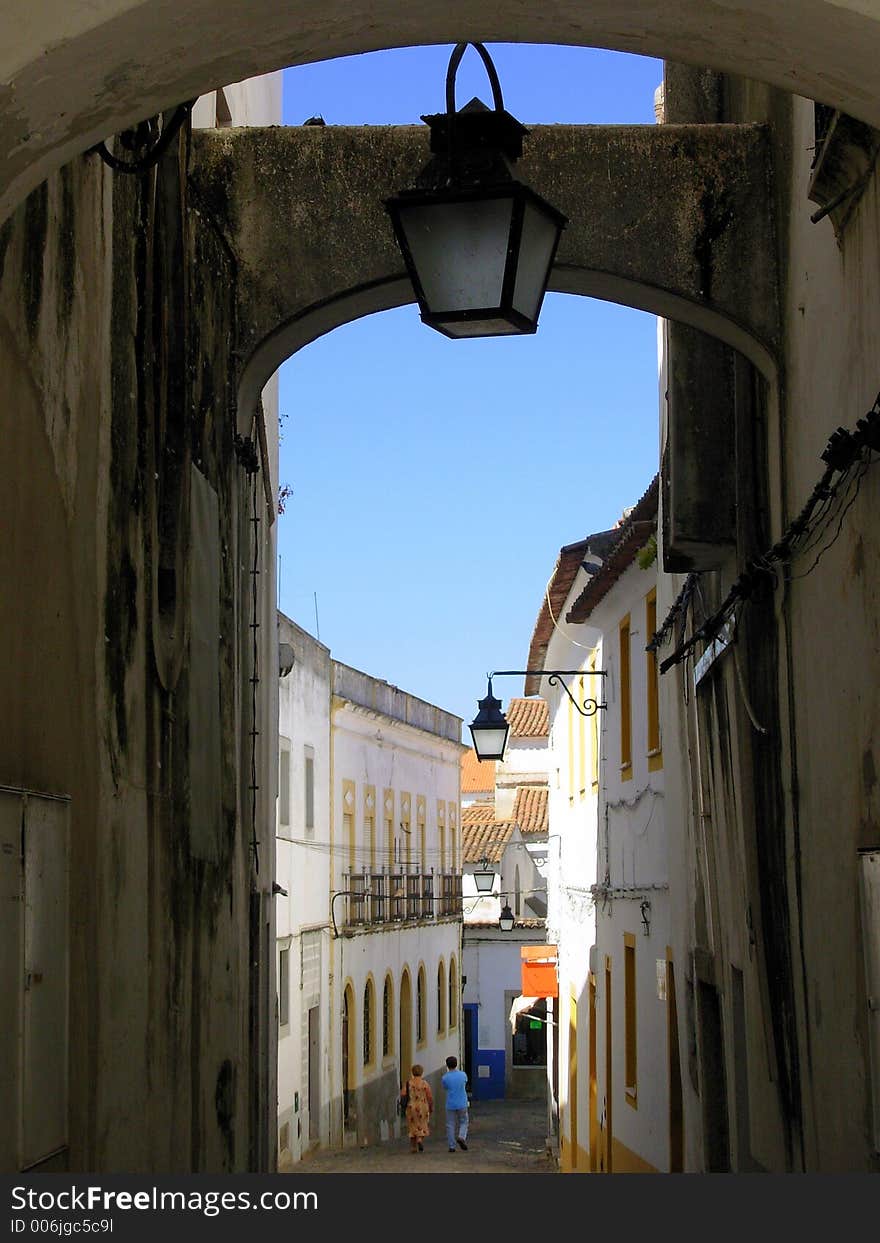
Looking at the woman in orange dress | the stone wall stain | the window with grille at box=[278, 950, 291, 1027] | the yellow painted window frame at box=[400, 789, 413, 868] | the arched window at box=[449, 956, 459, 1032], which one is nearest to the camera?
the stone wall stain

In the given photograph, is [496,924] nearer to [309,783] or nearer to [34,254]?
[309,783]

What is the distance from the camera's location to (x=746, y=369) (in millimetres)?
8742

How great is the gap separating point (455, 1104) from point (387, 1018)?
25.1ft

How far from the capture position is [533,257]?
17.1ft

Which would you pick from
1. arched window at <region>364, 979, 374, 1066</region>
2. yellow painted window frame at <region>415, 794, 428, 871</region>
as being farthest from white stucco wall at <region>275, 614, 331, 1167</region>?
yellow painted window frame at <region>415, 794, 428, 871</region>

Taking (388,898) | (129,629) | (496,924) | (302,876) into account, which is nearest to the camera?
(129,629)

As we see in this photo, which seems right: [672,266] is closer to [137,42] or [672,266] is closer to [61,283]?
[61,283]

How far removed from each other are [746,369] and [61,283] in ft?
14.5

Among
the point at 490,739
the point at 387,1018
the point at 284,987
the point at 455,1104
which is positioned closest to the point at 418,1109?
the point at 455,1104

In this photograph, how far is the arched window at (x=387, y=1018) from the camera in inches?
1372

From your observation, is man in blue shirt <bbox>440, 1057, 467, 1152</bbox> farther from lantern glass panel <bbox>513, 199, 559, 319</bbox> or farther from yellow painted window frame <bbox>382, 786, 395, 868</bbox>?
lantern glass panel <bbox>513, 199, 559, 319</bbox>

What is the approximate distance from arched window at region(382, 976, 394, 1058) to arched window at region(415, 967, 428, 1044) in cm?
276

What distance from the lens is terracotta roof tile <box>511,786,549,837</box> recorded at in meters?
48.4

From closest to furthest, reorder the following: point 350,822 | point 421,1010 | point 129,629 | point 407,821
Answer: point 129,629, point 350,822, point 407,821, point 421,1010
